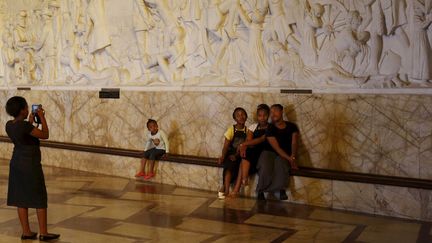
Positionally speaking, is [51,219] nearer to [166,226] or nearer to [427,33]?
[166,226]

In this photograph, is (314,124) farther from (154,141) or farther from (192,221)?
(154,141)

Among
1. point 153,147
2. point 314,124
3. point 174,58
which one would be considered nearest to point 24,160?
point 153,147

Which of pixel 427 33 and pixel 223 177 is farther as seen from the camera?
pixel 223 177

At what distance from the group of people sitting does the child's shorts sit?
1224mm

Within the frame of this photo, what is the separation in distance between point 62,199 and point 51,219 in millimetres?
1080

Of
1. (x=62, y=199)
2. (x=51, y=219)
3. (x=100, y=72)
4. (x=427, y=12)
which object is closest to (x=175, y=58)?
(x=100, y=72)

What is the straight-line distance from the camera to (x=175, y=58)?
27.4ft

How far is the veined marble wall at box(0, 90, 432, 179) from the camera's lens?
20.4 ft

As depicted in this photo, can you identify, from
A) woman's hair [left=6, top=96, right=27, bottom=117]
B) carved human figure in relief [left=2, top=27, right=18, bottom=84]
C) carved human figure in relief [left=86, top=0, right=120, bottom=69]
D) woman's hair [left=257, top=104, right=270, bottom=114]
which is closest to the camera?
woman's hair [left=6, top=96, right=27, bottom=117]

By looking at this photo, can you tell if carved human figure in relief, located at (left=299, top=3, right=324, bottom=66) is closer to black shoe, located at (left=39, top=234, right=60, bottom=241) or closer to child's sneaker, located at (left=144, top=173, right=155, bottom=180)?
child's sneaker, located at (left=144, top=173, right=155, bottom=180)

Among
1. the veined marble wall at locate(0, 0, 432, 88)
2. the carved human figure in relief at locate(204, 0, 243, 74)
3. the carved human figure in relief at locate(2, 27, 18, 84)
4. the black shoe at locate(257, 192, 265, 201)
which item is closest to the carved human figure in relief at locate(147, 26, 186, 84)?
the veined marble wall at locate(0, 0, 432, 88)

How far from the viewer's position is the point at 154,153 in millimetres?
8281

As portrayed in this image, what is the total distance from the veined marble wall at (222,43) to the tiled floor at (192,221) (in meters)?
1.64

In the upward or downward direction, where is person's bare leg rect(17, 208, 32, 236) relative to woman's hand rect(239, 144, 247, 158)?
downward
